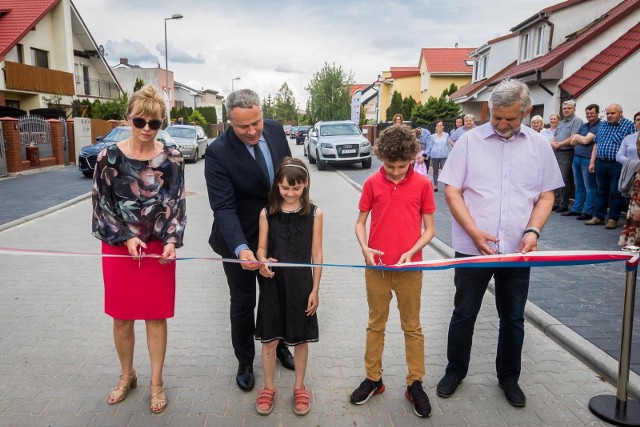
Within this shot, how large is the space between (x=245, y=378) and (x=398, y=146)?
1.92 metres

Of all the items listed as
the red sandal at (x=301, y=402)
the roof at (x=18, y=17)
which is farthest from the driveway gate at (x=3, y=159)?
the red sandal at (x=301, y=402)

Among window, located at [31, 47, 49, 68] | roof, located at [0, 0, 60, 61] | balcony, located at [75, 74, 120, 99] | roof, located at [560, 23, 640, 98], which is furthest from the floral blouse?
balcony, located at [75, 74, 120, 99]

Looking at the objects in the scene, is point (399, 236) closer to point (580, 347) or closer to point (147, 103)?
point (147, 103)

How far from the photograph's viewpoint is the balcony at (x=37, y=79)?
26.4 meters

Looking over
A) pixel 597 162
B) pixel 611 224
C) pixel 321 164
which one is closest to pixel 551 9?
pixel 321 164

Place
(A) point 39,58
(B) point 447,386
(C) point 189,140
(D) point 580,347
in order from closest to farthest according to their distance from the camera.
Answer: (B) point 447,386 < (D) point 580,347 < (C) point 189,140 < (A) point 39,58

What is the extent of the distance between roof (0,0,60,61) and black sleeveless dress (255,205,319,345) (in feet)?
95.0

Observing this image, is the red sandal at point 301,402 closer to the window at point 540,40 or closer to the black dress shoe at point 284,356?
the black dress shoe at point 284,356

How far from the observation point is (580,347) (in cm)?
402

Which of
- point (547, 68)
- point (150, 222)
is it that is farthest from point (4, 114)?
point (150, 222)

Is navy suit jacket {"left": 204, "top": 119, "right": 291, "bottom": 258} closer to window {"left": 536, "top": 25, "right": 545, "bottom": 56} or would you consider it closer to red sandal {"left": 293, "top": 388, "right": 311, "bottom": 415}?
red sandal {"left": 293, "top": 388, "right": 311, "bottom": 415}

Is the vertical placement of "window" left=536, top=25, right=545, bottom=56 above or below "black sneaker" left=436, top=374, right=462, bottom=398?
above

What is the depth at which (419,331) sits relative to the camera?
3316mm

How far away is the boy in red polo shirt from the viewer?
314 centimetres
